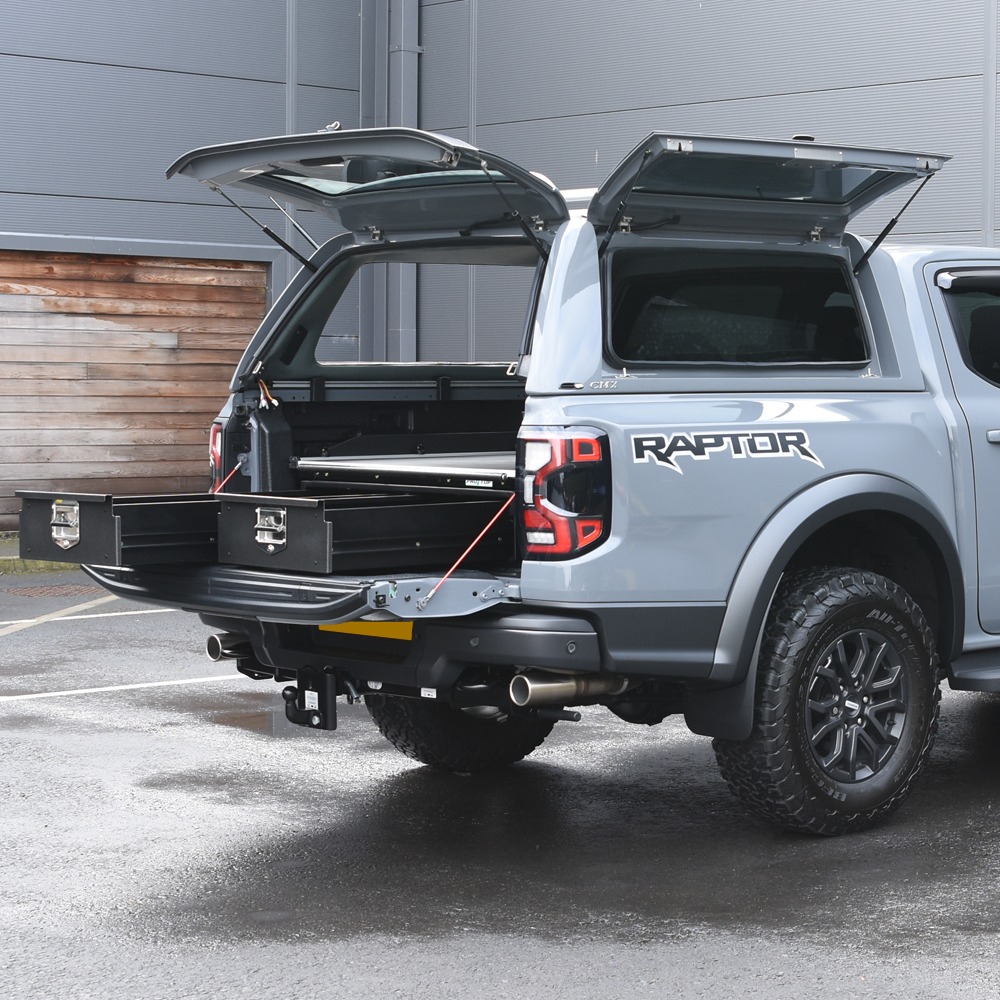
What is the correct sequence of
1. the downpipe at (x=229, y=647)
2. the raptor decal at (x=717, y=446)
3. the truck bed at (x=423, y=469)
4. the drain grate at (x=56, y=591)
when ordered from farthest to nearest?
1. the drain grate at (x=56, y=591)
2. the downpipe at (x=229, y=647)
3. the truck bed at (x=423, y=469)
4. the raptor decal at (x=717, y=446)

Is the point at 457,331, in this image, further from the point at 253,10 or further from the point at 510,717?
the point at 510,717

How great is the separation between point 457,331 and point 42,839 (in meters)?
11.8

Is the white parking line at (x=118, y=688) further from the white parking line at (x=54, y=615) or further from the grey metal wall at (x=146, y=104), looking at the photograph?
the grey metal wall at (x=146, y=104)

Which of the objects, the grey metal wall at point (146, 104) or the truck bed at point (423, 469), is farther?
the grey metal wall at point (146, 104)

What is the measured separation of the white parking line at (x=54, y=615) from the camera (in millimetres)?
10602

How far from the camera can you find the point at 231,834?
5.80 metres

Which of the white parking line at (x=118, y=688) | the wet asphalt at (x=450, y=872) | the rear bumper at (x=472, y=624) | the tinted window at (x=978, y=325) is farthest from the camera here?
the white parking line at (x=118, y=688)

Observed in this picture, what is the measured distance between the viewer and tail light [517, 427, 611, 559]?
16.5 feet

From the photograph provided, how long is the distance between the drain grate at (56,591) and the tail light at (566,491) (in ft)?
26.6

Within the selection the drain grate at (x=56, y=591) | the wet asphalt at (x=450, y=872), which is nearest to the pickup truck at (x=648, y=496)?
the wet asphalt at (x=450, y=872)

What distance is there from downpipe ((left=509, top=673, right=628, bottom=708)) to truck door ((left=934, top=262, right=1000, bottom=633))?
1681 mm

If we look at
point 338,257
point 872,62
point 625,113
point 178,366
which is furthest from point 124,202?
point 338,257

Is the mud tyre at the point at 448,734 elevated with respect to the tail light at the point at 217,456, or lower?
lower

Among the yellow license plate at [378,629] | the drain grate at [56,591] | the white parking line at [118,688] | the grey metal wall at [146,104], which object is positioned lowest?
the white parking line at [118,688]
